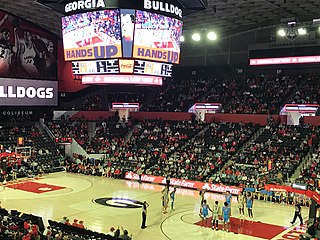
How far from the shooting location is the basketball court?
1844 cm

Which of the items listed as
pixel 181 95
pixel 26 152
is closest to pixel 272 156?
pixel 181 95

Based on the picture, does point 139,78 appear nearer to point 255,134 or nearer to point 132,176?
point 132,176

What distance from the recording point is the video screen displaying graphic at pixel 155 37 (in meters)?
21.8

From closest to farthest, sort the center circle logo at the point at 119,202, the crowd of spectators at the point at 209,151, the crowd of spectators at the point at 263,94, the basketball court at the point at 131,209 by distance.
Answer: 1. the basketball court at the point at 131,209
2. the center circle logo at the point at 119,202
3. the crowd of spectators at the point at 209,151
4. the crowd of spectators at the point at 263,94

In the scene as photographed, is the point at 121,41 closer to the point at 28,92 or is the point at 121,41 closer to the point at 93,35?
the point at 93,35

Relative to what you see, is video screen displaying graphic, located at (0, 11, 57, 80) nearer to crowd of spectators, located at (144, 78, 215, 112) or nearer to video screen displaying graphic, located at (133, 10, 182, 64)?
crowd of spectators, located at (144, 78, 215, 112)

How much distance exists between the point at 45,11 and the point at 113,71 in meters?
14.8

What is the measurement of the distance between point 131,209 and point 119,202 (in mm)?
1811

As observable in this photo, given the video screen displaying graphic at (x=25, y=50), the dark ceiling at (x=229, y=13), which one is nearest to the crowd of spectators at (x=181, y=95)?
the dark ceiling at (x=229, y=13)

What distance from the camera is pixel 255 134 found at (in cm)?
3600

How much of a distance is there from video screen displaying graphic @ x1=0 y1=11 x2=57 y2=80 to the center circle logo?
66.4 feet

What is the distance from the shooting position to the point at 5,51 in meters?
38.5

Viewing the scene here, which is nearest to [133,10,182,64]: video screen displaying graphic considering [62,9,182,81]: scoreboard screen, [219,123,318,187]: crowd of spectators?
[62,9,182,81]: scoreboard screen

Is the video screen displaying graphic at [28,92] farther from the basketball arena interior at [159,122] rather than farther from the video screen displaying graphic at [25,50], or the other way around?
the video screen displaying graphic at [25,50]
